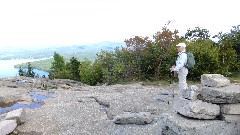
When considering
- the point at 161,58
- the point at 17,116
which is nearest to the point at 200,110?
the point at 17,116

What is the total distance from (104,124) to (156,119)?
231 cm

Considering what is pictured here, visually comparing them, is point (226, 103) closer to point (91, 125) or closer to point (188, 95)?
point (188, 95)

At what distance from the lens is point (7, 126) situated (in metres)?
14.1

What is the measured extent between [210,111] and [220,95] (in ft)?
1.94

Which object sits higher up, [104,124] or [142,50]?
[142,50]

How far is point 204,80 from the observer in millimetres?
11109

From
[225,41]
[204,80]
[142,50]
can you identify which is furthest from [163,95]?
[225,41]

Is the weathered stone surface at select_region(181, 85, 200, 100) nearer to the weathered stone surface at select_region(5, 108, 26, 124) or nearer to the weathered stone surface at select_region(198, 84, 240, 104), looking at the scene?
the weathered stone surface at select_region(198, 84, 240, 104)

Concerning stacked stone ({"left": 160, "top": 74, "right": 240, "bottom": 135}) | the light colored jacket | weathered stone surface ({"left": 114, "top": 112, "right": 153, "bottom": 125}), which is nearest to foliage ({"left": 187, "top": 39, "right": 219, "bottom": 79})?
the light colored jacket

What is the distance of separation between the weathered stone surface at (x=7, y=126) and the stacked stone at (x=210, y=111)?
23.0 ft

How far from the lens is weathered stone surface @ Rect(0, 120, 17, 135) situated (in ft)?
45.4

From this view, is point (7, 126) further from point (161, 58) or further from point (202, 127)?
point (161, 58)

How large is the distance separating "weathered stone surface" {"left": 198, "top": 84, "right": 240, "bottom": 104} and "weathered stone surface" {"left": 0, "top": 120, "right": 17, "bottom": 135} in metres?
8.13

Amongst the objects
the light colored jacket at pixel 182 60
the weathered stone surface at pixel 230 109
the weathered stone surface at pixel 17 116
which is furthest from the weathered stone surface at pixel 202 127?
the weathered stone surface at pixel 17 116
